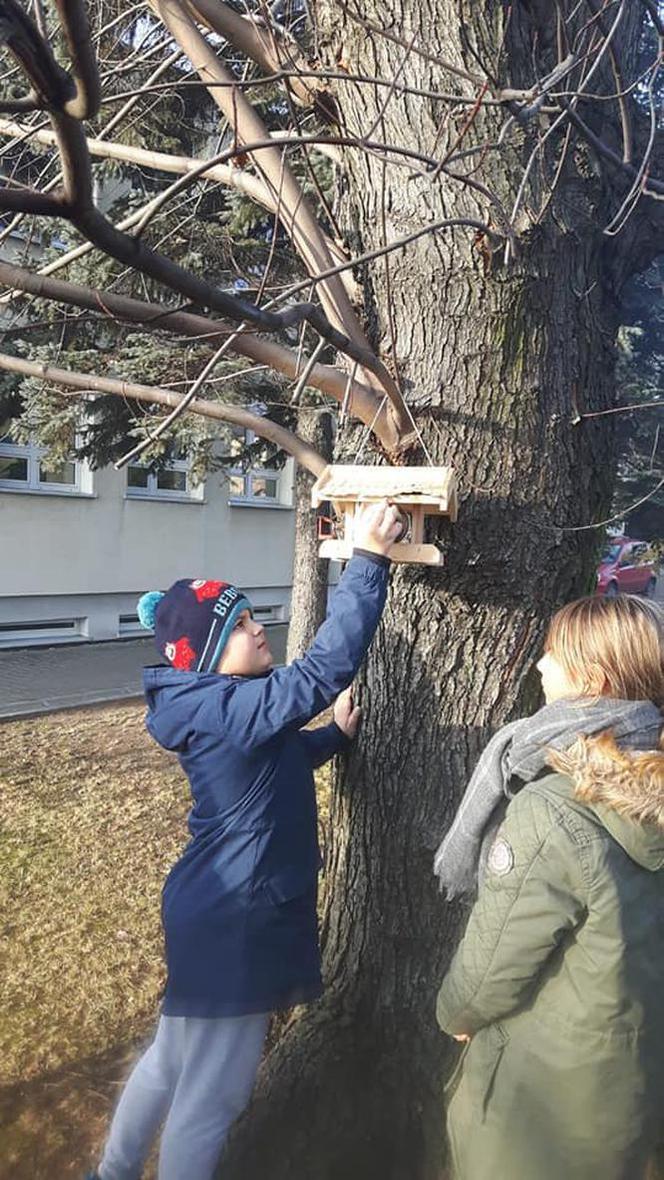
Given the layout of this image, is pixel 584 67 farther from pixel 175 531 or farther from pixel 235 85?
pixel 175 531

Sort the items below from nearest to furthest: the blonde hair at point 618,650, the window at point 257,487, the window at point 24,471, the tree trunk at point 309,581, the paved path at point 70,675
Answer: the blonde hair at point 618,650 → the tree trunk at point 309,581 → the paved path at point 70,675 → the window at point 24,471 → the window at point 257,487

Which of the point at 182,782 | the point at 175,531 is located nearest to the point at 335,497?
the point at 182,782

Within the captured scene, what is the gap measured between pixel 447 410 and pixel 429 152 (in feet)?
2.15

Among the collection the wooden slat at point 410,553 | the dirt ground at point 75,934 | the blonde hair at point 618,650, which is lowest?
the dirt ground at point 75,934

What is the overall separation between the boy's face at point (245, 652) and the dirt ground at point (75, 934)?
1.54m

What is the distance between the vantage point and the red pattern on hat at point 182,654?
2104mm

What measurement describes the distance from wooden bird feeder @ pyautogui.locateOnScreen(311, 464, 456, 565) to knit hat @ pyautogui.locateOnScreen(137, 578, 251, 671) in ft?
0.93

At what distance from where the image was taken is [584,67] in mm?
2355

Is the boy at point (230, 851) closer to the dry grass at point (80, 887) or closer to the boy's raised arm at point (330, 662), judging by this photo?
the boy's raised arm at point (330, 662)

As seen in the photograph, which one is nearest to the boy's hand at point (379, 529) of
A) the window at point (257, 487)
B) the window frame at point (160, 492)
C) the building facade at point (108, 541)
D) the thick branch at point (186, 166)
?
the thick branch at point (186, 166)

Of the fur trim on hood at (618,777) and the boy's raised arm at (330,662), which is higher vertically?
the boy's raised arm at (330,662)

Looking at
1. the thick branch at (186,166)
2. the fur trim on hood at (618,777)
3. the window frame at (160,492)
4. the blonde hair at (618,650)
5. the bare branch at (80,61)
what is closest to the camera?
the bare branch at (80,61)

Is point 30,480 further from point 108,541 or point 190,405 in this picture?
point 190,405

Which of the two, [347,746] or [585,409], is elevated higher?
[585,409]
